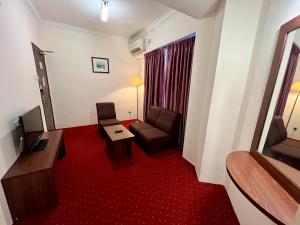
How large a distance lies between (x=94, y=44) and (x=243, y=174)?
4.42 meters

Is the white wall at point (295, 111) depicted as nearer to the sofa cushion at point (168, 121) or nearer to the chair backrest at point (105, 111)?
the sofa cushion at point (168, 121)

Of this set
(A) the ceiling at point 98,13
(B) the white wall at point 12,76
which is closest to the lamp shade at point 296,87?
(A) the ceiling at point 98,13

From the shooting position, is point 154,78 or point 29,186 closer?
point 29,186

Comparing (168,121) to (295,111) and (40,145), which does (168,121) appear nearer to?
(295,111)

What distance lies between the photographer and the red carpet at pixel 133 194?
140 centimetres

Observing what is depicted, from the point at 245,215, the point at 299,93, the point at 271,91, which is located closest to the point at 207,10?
the point at 271,91

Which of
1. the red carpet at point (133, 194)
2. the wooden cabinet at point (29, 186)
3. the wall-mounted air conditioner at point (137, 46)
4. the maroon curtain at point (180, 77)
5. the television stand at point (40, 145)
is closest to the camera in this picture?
the wooden cabinet at point (29, 186)

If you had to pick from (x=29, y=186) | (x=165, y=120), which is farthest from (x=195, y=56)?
(x=29, y=186)

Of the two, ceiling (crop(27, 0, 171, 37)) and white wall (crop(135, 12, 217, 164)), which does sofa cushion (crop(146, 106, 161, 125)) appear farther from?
ceiling (crop(27, 0, 171, 37))

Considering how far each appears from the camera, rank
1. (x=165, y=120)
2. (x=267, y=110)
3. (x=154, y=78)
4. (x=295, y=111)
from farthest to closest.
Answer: (x=154, y=78), (x=165, y=120), (x=267, y=110), (x=295, y=111)

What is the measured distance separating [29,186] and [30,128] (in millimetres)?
710

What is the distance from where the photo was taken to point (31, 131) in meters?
1.68

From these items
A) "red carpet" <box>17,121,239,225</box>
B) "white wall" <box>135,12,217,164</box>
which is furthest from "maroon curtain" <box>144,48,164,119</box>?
"red carpet" <box>17,121,239,225</box>

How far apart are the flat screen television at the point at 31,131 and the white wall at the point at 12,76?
11cm
